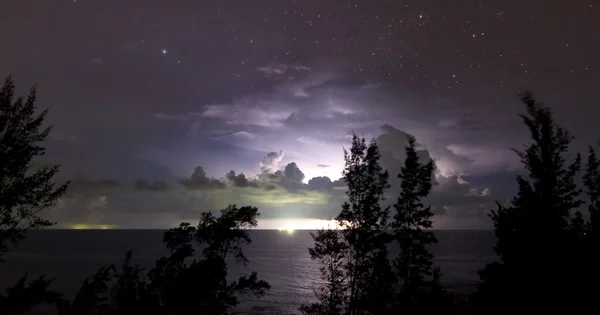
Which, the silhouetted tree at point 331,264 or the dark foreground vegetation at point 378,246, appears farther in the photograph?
the silhouetted tree at point 331,264

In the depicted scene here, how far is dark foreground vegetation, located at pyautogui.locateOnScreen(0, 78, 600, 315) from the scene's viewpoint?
20.3ft

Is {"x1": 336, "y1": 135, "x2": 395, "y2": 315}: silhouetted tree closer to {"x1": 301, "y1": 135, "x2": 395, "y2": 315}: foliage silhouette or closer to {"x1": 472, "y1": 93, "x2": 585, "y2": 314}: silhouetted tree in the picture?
{"x1": 301, "y1": 135, "x2": 395, "y2": 315}: foliage silhouette

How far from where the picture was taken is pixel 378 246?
26.5m

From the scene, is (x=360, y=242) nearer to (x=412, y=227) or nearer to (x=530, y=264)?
(x=412, y=227)

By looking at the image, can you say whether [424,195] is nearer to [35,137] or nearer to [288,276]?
[35,137]

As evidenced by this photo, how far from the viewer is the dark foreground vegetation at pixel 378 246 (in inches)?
243

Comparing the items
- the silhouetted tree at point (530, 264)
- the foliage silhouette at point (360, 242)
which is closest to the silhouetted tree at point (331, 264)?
the foliage silhouette at point (360, 242)

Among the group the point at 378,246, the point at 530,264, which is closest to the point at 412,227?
the point at 378,246

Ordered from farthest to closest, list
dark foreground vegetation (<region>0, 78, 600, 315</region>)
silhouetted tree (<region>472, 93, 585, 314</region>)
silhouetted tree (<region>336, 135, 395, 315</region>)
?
1. silhouetted tree (<region>336, 135, 395, 315</region>)
2. silhouetted tree (<region>472, 93, 585, 314</region>)
3. dark foreground vegetation (<region>0, 78, 600, 315</region>)

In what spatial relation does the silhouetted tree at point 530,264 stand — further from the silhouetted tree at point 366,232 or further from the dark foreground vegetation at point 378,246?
the silhouetted tree at point 366,232

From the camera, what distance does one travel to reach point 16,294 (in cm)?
573

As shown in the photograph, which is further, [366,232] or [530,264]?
[366,232]

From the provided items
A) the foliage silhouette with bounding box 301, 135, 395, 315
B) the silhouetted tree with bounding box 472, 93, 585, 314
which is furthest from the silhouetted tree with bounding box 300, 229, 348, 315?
the silhouetted tree with bounding box 472, 93, 585, 314

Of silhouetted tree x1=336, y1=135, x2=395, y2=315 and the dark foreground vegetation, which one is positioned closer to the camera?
the dark foreground vegetation
